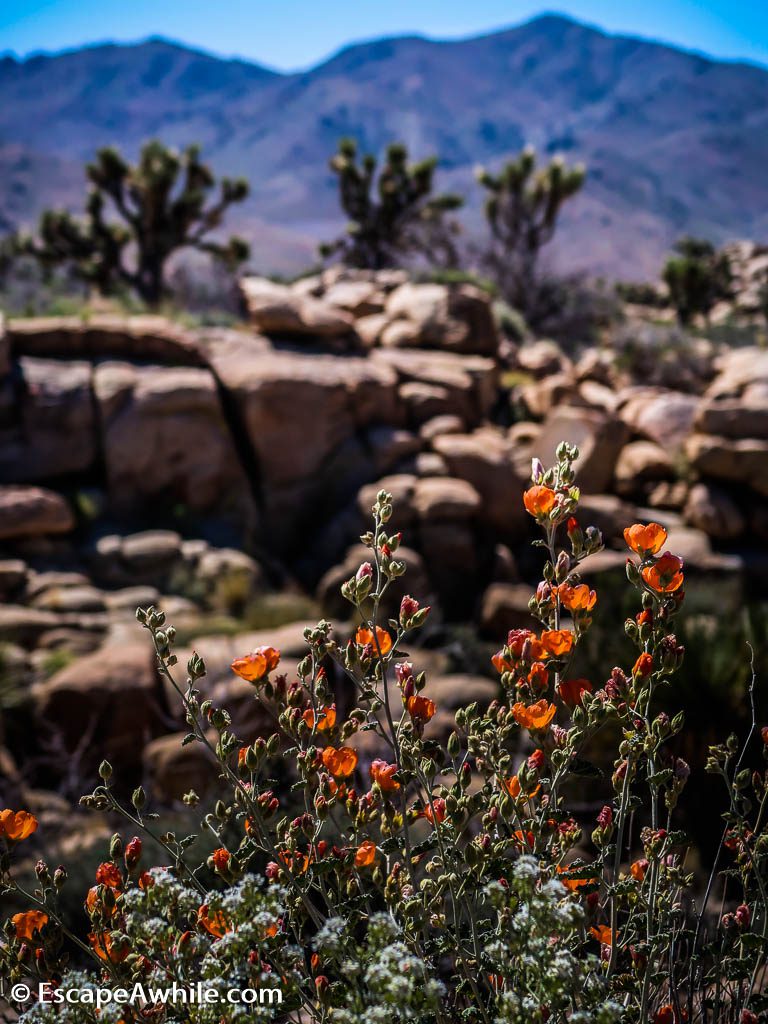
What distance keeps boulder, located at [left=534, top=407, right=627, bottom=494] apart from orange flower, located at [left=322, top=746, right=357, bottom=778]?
1021 centimetres

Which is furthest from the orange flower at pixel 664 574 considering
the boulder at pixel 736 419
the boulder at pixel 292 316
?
the boulder at pixel 292 316

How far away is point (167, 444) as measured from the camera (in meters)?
10.8

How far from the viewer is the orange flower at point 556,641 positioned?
1.53 m

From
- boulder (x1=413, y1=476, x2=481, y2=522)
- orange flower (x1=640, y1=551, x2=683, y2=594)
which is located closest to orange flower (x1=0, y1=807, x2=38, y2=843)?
orange flower (x1=640, y1=551, x2=683, y2=594)

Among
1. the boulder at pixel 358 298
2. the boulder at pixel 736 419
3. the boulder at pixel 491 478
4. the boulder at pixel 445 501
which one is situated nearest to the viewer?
the boulder at pixel 445 501

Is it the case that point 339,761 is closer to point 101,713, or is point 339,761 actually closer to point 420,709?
point 420,709

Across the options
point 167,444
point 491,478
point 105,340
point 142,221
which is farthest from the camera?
point 142,221

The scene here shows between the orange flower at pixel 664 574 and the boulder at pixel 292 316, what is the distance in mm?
12086

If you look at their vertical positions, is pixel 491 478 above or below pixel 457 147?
below

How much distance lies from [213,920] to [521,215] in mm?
21848

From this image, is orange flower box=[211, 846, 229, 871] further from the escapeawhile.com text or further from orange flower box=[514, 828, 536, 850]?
orange flower box=[514, 828, 536, 850]

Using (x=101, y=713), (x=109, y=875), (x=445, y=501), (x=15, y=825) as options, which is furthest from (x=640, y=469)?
(x=15, y=825)

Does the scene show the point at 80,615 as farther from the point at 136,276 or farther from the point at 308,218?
the point at 308,218

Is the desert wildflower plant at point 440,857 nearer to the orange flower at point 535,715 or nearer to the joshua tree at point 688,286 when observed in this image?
the orange flower at point 535,715
